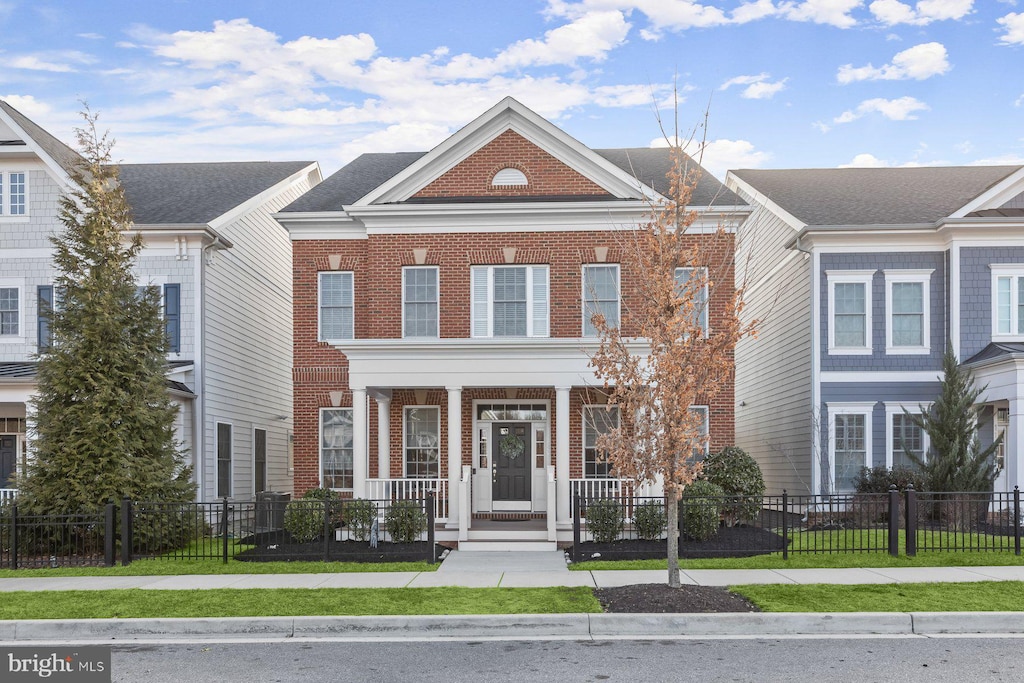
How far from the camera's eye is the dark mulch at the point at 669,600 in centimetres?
1129

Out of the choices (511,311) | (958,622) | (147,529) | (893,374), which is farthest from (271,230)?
(958,622)

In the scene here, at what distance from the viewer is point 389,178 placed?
24500mm

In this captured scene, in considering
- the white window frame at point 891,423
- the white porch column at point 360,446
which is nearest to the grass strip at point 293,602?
the white porch column at point 360,446

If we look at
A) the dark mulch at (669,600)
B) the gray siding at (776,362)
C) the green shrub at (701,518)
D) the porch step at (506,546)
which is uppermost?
the gray siding at (776,362)

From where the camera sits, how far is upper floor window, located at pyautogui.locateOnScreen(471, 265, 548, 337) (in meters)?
22.0

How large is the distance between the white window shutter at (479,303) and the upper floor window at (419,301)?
0.90m

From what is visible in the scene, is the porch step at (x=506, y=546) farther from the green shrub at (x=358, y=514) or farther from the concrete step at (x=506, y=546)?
the green shrub at (x=358, y=514)

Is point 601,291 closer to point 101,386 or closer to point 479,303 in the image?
point 479,303

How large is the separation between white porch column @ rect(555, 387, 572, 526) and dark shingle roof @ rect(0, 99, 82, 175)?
39.8ft

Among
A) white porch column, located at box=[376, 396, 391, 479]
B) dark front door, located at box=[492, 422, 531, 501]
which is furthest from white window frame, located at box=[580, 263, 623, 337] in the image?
white porch column, located at box=[376, 396, 391, 479]

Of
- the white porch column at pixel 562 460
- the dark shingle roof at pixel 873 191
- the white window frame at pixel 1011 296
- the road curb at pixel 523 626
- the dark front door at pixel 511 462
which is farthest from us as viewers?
the dark shingle roof at pixel 873 191

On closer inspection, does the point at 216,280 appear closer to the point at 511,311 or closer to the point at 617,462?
the point at 511,311

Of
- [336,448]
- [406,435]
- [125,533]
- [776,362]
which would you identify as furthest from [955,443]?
[125,533]

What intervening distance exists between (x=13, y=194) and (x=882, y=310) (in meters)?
21.3
